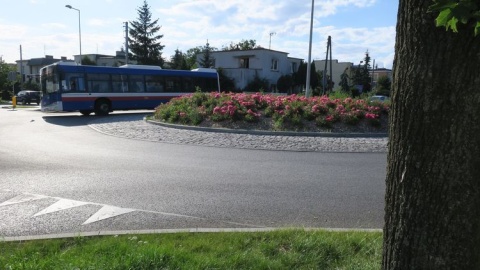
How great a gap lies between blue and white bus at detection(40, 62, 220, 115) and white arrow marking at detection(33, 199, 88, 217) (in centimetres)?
1792

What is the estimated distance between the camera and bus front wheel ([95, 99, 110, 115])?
24.5 m

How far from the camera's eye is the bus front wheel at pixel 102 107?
80.3ft

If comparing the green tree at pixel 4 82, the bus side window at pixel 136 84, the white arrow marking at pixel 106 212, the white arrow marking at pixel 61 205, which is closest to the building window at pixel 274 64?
the bus side window at pixel 136 84

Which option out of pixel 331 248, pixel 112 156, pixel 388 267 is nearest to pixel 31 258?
pixel 331 248

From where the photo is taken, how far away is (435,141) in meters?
2.20

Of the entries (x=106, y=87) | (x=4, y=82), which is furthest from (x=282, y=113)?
(x=4, y=82)

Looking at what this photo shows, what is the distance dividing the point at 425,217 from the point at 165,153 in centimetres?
1006

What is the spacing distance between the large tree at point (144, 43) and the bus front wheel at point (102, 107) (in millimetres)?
49907

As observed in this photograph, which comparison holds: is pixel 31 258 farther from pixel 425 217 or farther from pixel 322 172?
pixel 322 172

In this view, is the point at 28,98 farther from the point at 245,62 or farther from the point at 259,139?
the point at 259,139

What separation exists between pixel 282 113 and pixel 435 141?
568 inches

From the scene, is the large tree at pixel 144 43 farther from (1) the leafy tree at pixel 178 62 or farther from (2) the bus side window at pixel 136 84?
(2) the bus side window at pixel 136 84

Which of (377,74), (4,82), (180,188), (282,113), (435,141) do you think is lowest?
(180,188)

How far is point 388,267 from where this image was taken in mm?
2529
